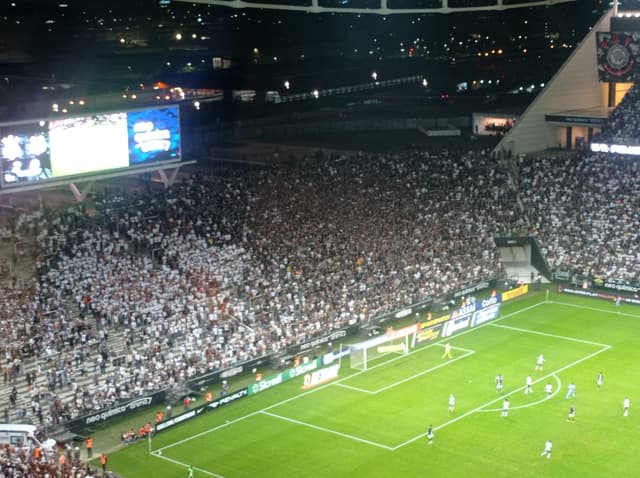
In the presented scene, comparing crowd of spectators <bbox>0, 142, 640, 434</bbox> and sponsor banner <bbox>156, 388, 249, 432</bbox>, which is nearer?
sponsor banner <bbox>156, 388, 249, 432</bbox>

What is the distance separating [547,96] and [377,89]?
121 ft

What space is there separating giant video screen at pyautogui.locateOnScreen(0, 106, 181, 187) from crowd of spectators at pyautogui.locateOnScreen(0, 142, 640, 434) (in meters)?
3.62

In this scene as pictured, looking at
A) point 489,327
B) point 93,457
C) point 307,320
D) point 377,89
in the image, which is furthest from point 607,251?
point 377,89

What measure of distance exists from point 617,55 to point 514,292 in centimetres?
2084

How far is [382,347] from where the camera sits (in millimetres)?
50438

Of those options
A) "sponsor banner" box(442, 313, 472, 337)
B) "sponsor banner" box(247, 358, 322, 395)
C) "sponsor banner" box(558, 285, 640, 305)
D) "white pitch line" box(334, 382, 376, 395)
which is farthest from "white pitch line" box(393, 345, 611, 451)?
"sponsor banner" box(558, 285, 640, 305)

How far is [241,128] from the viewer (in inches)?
3046

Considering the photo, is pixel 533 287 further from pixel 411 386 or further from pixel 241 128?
pixel 241 128

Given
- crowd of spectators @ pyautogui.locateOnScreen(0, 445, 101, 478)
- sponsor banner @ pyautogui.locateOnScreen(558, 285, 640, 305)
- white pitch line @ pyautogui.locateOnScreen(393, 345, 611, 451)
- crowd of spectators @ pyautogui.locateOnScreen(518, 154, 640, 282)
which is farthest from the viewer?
crowd of spectators @ pyautogui.locateOnScreen(518, 154, 640, 282)

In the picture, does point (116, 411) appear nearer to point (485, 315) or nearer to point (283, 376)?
point (283, 376)

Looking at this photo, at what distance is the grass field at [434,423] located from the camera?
126ft

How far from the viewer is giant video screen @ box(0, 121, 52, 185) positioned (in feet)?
154

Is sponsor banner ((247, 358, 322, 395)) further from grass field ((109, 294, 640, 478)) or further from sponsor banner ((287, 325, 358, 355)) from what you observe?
sponsor banner ((287, 325, 358, 355))

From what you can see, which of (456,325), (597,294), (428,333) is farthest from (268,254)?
(597,294)
